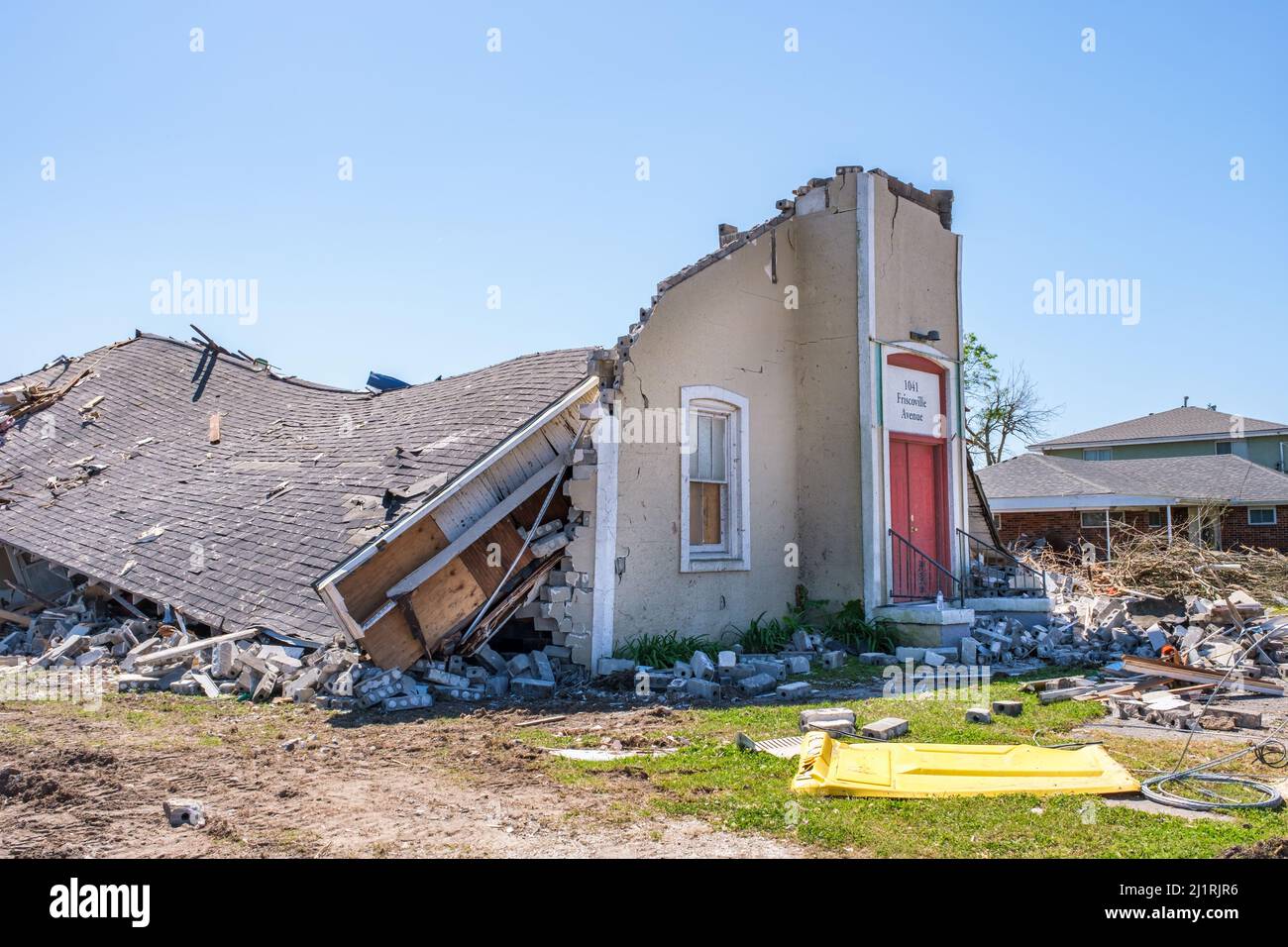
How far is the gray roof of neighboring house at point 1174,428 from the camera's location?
38.8 m

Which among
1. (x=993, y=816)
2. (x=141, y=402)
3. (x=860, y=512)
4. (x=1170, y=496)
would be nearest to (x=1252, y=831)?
(x=993, y=816)

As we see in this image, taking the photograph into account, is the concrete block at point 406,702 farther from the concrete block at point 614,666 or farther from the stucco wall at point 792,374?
the stucco wall at point 792,374

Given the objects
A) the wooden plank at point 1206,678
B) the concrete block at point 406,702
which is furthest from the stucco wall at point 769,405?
the wooden plank at point 1206,678

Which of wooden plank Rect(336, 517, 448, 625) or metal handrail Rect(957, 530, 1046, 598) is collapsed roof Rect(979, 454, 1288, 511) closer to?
metal handrail Rect(957, 530, 1046, 598)

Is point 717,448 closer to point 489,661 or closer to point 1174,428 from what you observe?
point 489,661

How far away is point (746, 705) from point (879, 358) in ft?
20.9

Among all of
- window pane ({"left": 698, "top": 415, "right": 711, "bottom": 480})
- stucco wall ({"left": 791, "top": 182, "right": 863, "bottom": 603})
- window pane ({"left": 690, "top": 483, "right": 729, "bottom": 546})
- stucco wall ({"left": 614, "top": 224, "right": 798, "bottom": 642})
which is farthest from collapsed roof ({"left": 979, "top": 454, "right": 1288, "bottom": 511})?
window pane ({"left": 698, "top": 415, "right": 711, "bottom": 480})

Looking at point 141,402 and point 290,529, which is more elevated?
point 141,402

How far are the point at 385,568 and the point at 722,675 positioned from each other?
12.6 feet

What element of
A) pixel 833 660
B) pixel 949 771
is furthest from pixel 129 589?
pixel 949 771

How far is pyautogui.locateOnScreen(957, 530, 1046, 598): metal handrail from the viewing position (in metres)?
15.1

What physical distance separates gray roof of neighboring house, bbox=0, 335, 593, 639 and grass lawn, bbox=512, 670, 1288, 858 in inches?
196
